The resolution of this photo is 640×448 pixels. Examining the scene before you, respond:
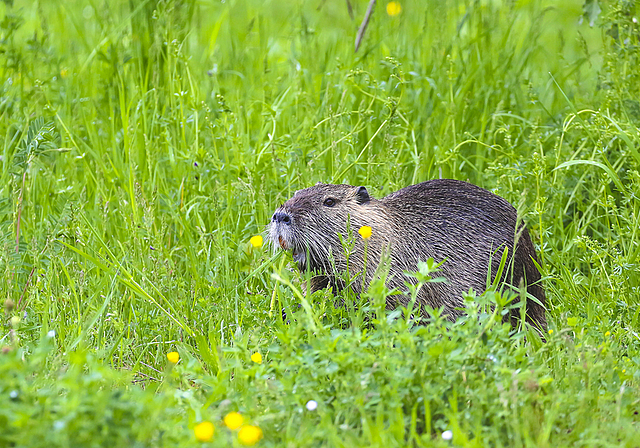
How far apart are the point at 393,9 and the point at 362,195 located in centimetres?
245

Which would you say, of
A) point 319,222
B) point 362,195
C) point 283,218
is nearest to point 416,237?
point 362,195

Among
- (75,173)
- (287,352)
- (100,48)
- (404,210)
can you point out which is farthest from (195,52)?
(287,352)

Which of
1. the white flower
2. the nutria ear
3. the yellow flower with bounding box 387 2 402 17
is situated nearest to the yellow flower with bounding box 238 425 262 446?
the white flower

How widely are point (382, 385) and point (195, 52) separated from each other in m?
3.55

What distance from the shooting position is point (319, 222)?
300 cm

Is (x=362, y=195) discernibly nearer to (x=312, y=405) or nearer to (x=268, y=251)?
(x=268, y=251)

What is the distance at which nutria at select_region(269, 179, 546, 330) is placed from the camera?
2986 mm

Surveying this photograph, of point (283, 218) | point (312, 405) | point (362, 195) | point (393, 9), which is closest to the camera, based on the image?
point (312, 405)

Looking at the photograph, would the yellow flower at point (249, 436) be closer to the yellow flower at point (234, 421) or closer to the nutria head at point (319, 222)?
the yellow flower at point (234, 421)

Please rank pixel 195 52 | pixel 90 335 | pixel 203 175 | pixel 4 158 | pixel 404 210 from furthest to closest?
1. pixel 195 52
2. pixel 203 175
3. pixel 4 158
4. pixel 404 210
5. pixel 90 335

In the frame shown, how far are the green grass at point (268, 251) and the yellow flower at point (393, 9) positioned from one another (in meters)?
0.06

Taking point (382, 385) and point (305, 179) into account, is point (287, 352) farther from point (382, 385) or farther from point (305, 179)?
point (305, 179)

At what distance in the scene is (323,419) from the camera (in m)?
1.87

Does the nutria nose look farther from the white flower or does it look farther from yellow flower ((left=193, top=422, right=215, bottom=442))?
yellow flower ((left=193, top=422, right=215, bottom=442))
